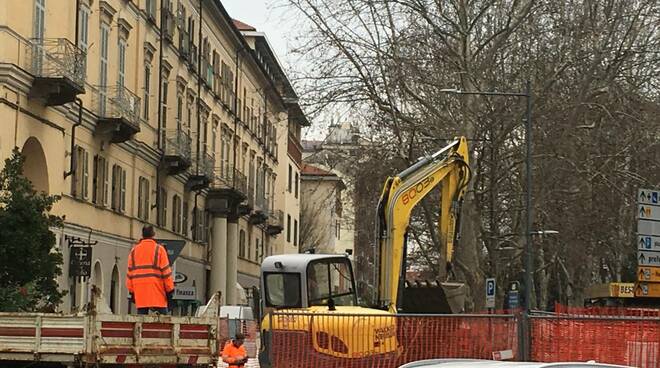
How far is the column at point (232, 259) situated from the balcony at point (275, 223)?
1299cm

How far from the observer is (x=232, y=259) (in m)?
63.1

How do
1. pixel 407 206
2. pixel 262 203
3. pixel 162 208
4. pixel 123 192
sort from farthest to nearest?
pixel 262 203
pixel 162 208
pixel 123 192
pixel 407 206

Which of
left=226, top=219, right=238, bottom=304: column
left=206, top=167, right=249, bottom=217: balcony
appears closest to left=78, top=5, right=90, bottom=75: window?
left=206, top=167, right=249, bottom=217: balcony

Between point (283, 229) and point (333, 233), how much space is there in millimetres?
26072

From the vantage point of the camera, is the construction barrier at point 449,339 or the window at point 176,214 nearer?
the construction barrier at point 449,339

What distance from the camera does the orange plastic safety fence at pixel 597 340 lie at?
17031 millimetres

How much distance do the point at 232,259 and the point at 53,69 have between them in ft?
109

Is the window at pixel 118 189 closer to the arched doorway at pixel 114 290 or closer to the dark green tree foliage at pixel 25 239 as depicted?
the arched doorway at pixel 114 290

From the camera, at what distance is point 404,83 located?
120ft

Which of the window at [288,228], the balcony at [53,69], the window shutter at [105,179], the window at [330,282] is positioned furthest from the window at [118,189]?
the window at [288,228]

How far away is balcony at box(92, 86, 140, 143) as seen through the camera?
36688 mm

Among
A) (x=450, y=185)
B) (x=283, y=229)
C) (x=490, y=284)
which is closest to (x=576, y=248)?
(x=490, y=284)

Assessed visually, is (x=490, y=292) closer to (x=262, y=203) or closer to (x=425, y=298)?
(x=425, y=298)

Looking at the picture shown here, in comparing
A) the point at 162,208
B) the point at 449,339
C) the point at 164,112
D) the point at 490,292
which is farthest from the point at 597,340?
the point at 162,208
